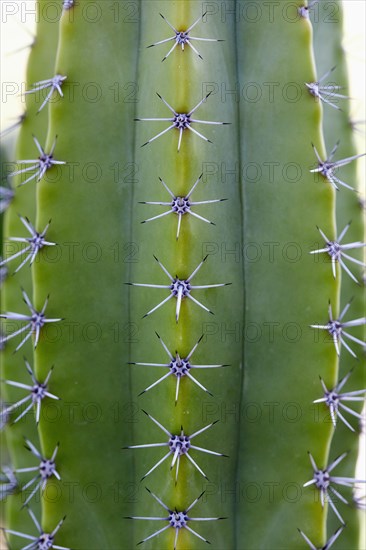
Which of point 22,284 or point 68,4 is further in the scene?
point 22,284

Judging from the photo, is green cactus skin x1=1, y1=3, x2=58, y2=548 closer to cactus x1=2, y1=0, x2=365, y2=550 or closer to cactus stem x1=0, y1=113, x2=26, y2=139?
cactus stem x1=0, y1=113, x2=26, y2=139

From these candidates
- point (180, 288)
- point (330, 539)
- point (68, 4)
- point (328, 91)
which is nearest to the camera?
point (180, 288)

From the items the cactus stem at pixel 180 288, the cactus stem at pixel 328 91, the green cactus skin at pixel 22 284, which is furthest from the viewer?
the green cactus skin at pixel 22 284

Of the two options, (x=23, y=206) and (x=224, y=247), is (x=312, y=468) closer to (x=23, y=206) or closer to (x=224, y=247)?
(x=224, y=247)

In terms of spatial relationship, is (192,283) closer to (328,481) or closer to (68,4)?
(328,481)

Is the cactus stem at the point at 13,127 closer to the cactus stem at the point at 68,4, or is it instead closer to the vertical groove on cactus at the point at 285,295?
the cactus stem at the point at 68,4

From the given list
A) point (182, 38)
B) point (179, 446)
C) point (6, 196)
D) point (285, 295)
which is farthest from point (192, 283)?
point (6, 196)

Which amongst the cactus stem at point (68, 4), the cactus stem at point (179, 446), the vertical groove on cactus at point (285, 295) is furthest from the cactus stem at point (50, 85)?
the cactus stem at point (179, 446)

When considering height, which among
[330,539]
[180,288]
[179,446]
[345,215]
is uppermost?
[345,215]
